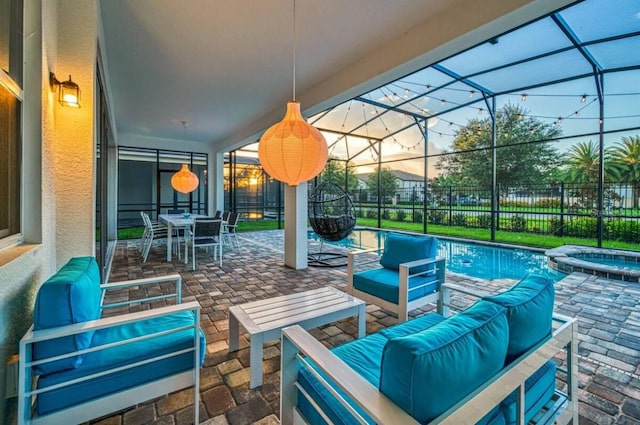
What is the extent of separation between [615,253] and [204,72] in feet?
27.2

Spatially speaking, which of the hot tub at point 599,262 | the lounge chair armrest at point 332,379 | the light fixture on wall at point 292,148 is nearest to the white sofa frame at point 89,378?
the lounge chair armrest at point 332,379

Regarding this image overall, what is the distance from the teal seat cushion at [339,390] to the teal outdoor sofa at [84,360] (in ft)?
2.13

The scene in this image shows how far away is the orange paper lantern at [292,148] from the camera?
2297 mm

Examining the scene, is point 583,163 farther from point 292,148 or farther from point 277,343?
point 277,343

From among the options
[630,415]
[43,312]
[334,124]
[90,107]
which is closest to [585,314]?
[630,415]

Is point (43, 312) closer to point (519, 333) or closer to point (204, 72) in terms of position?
point (519, 333)

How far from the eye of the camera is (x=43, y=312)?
125cm

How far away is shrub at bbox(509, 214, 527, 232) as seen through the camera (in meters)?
8.33

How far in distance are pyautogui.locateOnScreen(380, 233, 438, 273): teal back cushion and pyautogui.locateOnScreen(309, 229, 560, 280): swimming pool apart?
2208 millimetres

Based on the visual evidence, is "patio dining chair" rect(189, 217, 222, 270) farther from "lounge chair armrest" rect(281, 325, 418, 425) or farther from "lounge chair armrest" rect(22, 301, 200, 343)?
"lounge chair armrest" rect(281, 325, 418, 425)

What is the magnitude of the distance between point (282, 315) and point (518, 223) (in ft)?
29.0

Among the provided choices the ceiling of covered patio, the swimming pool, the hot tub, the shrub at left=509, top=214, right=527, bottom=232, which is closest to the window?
the ceiling of covered patio

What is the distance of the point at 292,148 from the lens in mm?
2303

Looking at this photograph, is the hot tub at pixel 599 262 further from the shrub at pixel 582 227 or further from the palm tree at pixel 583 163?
the palm tree at pixel 583 163
